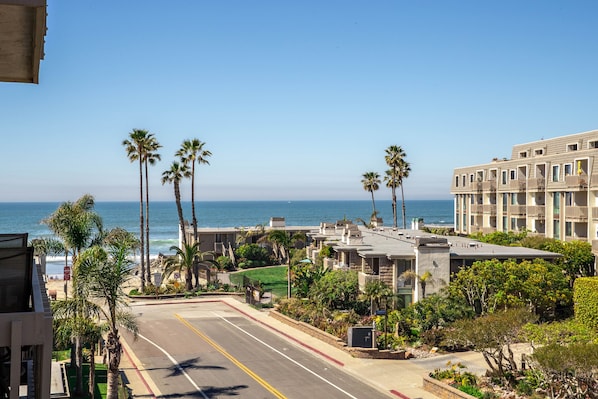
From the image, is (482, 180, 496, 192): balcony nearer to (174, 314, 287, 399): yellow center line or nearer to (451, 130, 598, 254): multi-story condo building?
(451, 130, 598, 254): multi-story condo building

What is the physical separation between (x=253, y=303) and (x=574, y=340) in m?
30.0

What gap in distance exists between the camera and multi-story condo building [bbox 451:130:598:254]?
49.3 metres

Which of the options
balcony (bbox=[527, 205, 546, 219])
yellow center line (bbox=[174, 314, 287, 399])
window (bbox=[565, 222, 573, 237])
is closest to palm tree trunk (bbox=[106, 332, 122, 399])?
yellow center line (bbox=[174, 314, 287, 399])

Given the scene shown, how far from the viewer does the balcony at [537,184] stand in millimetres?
55812

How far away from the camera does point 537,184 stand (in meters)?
56.5

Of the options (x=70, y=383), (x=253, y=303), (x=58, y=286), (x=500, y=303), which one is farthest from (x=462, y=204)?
(x=70, y=383)

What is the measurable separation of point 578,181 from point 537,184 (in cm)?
733

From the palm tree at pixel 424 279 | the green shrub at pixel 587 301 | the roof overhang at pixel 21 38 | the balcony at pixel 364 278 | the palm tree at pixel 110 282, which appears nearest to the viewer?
the roof overhang at pixel 21 38

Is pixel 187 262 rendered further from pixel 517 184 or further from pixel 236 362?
pixel 517 184

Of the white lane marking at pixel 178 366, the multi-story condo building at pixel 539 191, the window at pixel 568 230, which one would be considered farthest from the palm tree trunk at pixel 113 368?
the window at pixel 568 230

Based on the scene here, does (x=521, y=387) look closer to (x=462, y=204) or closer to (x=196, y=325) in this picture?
(x=196, y=325)

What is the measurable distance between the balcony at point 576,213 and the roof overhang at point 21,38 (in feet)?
156

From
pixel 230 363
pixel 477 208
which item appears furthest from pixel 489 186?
pixel 230 363

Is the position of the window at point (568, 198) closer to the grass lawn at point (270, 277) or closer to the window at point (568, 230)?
the window at point (568, 230)
